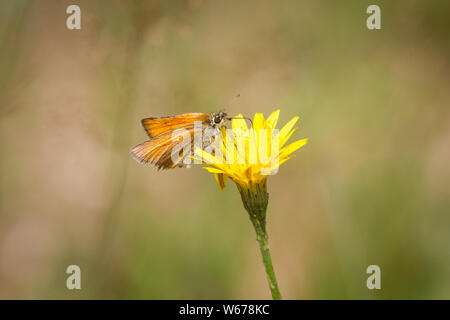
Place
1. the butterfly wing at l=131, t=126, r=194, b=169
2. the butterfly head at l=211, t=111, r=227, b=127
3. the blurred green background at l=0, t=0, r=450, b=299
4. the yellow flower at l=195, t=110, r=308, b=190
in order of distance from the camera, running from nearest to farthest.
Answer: the yellow flower at l=195, t=110, r=308, b=190
the butterfly wing at l=131, t=126, r=194, b=169
the butterfly head at l=211, t=111, r=227, b=127
the blurred green background at l=0, t=0, r=450, b=299

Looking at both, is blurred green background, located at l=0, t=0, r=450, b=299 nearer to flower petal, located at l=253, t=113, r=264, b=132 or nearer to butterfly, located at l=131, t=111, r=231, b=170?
butterfly, located at l=131, t=111, r=231, b=170

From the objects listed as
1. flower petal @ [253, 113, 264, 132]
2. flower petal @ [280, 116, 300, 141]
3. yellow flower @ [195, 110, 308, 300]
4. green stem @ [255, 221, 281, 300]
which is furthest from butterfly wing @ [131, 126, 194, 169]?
green stem @ [255, 221, 281, 300]

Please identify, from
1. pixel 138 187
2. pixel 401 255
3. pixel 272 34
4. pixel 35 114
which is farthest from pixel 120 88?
pixel 401 255

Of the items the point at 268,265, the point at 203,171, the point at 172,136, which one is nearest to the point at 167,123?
the point at 172,136

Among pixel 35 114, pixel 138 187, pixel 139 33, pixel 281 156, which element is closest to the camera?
pixel 281 156
